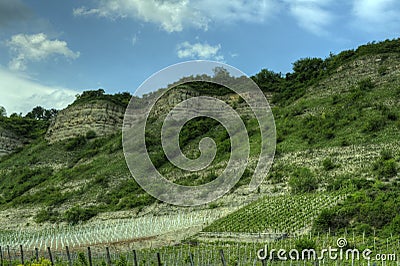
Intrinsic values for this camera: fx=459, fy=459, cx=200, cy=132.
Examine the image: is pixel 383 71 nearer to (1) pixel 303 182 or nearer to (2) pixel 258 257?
(1) pixel 303 182

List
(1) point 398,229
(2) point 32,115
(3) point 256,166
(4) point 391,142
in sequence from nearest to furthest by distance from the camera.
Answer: (1) point 398,229 → (4) point 391,142 → (3) point 256,166 → (2) point 32,115

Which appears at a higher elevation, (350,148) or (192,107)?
(192,107)

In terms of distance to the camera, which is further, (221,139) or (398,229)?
(221,139)

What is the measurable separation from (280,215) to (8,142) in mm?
65457

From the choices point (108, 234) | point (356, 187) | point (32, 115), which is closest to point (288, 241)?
point (356, 187)

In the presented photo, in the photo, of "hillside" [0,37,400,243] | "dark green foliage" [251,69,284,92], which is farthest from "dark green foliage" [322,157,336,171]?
"dark green foliage" [251,69,284,92]

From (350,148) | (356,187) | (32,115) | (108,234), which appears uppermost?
(32,115)

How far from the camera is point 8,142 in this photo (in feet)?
267

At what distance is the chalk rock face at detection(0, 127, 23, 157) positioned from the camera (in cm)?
7969

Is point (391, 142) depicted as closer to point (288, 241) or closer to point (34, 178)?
point (288, 241)

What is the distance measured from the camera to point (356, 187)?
1216 inches

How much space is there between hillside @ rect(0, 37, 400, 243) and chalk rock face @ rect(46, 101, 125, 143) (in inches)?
7.3

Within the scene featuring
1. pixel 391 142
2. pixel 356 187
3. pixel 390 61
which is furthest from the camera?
pixel 390 61

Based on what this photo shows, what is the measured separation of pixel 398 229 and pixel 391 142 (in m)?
19.9
